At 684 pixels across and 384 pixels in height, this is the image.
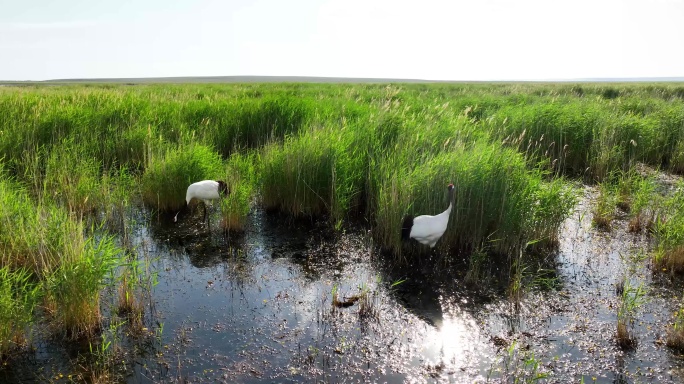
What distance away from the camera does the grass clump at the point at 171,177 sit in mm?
7172

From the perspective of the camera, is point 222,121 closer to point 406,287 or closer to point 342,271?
point 342,271

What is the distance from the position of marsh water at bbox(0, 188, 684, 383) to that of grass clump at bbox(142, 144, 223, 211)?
2.82ft

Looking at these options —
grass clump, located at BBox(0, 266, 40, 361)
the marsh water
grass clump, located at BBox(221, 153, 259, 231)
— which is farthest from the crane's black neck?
grass clump, located at BBox(0, 266, 40, 361)

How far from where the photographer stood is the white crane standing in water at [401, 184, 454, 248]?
17.3 feet

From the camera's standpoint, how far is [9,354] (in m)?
3.66

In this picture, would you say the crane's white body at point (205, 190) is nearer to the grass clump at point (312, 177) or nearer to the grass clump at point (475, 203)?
the grass clump at point (312, 177)

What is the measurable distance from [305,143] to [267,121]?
360 cm

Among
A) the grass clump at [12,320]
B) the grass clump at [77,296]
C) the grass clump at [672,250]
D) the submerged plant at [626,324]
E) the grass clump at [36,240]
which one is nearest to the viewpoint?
the grass clump at [12,320]

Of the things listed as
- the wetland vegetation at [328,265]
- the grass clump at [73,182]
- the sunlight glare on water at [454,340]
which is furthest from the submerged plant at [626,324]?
the grass clump at [73,182]

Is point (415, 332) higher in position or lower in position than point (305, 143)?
lower

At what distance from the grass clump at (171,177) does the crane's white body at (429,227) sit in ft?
12.7

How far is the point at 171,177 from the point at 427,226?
4.21 meters

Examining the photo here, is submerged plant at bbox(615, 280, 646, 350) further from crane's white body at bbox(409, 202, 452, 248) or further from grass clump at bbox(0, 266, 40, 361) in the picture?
grass clump at bbox(0, 266, 40, 361)

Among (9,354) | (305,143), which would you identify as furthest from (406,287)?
(9,354)
